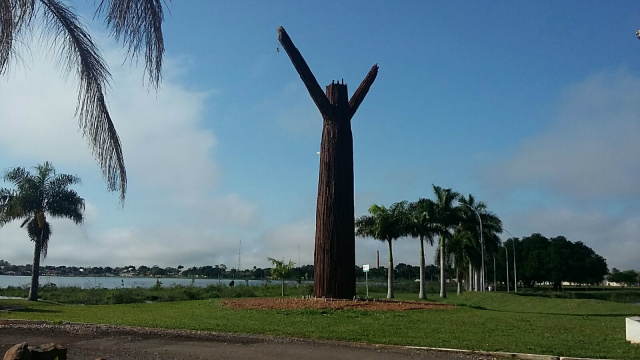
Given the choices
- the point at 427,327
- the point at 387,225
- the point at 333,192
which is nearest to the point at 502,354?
the point at 427,327

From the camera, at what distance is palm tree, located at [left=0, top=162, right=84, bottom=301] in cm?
3025

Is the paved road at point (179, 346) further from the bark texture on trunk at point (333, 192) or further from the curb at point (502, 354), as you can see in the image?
the bark texture on trunk at point (333, 192)

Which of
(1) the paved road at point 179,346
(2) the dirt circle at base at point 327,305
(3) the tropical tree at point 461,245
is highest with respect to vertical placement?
(3) the tropical tree at point 461,245

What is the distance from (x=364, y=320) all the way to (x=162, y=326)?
20.9 ft

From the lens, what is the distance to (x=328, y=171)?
24.5 metres

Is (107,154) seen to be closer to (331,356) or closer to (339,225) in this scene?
(331,356)

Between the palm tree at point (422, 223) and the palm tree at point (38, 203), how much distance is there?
2141 centimetres

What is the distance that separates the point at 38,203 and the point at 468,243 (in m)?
34.0

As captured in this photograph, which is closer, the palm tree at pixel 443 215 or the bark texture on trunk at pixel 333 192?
the bark texture on trunk at pixel 333 192

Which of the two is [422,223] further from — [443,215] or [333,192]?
[333,192]

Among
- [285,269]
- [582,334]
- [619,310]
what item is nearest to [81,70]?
[582,334]

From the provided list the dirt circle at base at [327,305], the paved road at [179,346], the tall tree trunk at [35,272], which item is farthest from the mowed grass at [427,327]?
the tall tree trunk at [35,272]

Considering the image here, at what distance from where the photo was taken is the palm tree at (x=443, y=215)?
4109 centimetres

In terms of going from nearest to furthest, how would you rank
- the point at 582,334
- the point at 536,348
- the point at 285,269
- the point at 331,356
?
the point at 331,356
the point at 536,348
the point at 582,334
the point at 285,269
